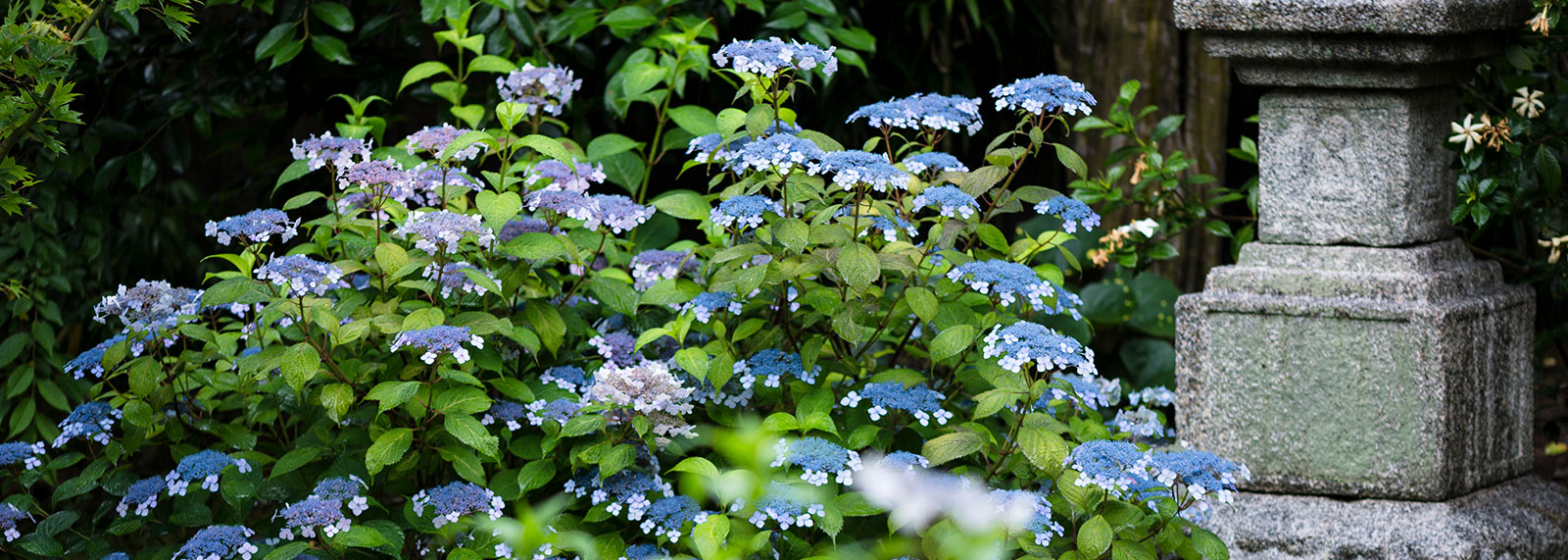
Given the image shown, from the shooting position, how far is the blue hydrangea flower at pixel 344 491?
198cm

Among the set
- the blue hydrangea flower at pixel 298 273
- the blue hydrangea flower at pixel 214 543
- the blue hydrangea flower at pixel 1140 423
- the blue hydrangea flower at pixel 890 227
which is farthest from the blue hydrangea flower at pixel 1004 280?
the blue hydrangea flower at pixel 214 543

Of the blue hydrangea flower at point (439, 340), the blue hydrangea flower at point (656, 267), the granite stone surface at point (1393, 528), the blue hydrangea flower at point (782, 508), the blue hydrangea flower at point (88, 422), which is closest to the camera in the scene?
the blue hydrangea flower at point (782, 508)

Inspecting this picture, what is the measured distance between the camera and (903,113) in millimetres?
2184

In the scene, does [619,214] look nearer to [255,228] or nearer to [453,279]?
[453,279]

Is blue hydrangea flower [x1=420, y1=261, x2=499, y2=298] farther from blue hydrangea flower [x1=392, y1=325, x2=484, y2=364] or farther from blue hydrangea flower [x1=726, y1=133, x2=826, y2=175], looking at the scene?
blue hydrangea flower [x1=726, y1=133, x2=826, y2=175]

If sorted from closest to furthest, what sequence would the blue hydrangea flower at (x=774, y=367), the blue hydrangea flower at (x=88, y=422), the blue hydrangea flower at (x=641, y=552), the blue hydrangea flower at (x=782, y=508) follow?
1. the blue hydrangea flower at (x=782, y=508)
2. the blue hydrangea flower at (x=641, y=552)
3. the blue hydrangea flower at (x=774, y=367)
4. the blue hydrangea flower at (x=88, y=422)

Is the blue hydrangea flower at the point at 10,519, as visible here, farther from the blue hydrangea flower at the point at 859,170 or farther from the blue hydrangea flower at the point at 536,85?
the blue hydrangea flower at the point at 859,170

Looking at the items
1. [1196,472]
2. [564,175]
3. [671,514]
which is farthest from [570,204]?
[1196,472]

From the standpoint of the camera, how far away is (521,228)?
2.21 metres

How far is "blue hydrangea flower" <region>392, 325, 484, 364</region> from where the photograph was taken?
1.89 meters

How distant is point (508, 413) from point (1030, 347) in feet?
2.65

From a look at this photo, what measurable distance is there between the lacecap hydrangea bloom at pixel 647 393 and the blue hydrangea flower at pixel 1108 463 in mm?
528

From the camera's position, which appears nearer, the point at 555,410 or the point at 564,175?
the point at 555,410

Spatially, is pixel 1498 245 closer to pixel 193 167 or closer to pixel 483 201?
pixel 483 201
